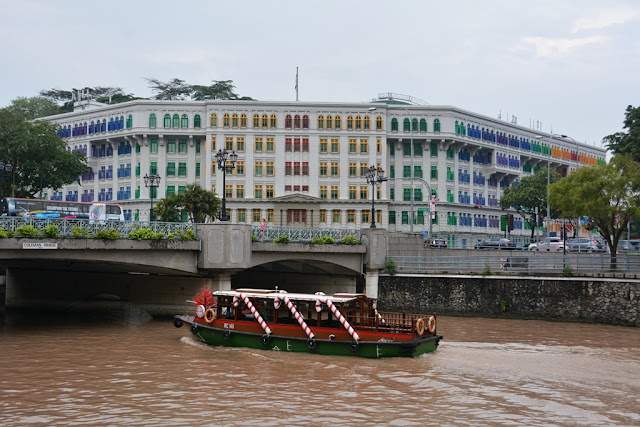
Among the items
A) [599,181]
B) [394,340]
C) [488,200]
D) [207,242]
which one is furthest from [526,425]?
[488,200]

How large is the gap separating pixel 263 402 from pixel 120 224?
59.1ft

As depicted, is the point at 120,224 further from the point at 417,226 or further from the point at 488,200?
the point at 488,200

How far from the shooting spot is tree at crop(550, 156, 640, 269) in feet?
149

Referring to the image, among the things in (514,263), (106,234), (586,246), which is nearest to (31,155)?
(106,234)

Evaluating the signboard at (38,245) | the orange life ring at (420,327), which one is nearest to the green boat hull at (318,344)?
A: the orange life ring at (420,327)

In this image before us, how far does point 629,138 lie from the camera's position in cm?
5872

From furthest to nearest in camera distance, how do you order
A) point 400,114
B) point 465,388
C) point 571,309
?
point 400,114 → point 571,309 → point 465,388

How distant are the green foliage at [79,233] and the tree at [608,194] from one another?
29.1 m

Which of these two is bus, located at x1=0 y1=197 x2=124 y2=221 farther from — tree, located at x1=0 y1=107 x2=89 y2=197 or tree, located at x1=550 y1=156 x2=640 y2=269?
tree, located at x1=550 y1=156 x2=640 y2=269

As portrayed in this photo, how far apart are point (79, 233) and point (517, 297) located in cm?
2449

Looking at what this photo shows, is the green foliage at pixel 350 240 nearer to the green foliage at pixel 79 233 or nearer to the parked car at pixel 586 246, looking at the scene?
the green foliage at pixel 79 233

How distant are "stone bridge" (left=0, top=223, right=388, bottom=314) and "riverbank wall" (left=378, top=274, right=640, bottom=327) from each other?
217 centimetres

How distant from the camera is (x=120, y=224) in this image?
36500 mm

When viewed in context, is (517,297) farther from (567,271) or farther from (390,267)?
(390,267)
